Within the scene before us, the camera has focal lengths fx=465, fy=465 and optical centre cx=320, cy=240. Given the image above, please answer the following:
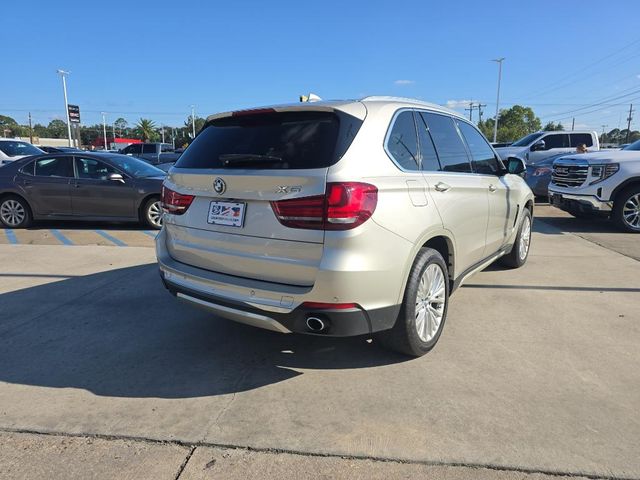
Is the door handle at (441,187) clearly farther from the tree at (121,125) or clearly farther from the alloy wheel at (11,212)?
the tree at (121,125)

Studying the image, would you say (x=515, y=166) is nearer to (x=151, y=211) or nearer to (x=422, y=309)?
(x=422, y=309)

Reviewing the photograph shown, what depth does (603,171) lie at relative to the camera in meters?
8.65

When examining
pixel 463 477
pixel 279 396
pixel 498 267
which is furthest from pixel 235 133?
pixel 498 267

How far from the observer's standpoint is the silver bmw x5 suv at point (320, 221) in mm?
2770

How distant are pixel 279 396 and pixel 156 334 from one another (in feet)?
4.98

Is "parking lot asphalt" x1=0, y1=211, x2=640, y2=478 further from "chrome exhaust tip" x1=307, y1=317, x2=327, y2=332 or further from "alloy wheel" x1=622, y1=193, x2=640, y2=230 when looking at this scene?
"alloy wheel" x1=622, y1=193, x2=640, y2=230

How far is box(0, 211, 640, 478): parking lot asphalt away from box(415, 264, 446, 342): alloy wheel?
0.24 m

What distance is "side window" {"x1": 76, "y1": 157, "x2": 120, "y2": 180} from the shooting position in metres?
8.94

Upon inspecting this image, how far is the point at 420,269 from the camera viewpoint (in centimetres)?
320

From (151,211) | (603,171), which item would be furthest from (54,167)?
(603,171)

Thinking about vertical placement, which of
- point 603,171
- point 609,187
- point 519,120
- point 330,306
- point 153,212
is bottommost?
point 153,212

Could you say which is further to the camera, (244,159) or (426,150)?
(426,150)

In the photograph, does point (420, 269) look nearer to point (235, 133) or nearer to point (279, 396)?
point (279, 396)

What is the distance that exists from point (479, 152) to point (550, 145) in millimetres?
13317
